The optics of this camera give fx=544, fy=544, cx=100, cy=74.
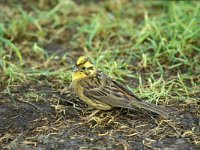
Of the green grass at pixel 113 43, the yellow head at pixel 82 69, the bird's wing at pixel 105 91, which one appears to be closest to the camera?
the bird's wing at pixel 105 91

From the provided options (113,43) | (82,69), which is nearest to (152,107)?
(82,69)

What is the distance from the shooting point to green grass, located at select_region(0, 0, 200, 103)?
674 centimetres

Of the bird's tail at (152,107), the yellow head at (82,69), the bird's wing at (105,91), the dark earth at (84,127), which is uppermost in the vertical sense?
the yellow head at (82,69)

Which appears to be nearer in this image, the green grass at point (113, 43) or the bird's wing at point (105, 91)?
the bird's wing at point (105, 91)

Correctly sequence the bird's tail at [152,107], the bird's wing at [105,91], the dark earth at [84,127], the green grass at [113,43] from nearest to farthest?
the dark earth at [84,127] → the bird's tail at [152,107] → the bird's wing at [105,91] → the green grass at [113,43]

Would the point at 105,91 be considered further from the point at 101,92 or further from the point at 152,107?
the point at 152,107

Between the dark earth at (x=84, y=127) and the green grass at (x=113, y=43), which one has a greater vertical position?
the green grass at (x=113, y=43)

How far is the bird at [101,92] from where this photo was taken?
5.64 m

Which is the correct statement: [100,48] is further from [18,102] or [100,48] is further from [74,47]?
[18,102]

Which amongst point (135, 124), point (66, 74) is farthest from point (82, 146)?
point (66, 74)

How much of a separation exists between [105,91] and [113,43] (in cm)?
229

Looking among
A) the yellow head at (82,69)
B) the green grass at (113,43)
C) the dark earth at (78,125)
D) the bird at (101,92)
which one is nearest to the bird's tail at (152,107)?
the bird at (101,92)

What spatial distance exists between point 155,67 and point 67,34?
5.94 feet

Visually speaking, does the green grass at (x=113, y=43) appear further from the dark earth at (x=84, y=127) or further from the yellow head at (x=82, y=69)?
A: the yellow head at (x=82, y=69)
